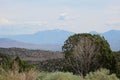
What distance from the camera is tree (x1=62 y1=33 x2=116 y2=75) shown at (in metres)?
39.3

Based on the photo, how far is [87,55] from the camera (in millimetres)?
40156

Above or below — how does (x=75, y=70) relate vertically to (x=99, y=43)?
below

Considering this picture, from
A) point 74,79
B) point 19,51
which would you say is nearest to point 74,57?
point 74,79

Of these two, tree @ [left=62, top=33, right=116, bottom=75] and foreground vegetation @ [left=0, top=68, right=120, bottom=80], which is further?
tree @ [left=62, top=33, right=116, bottom=75]

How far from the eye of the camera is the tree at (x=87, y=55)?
39.3 meters

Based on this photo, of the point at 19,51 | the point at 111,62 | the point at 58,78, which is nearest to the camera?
the point at 58,78

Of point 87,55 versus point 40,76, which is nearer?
point 40,76

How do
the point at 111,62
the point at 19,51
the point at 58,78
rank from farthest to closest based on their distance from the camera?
the point at 19,51
the point at 111,62
the point at 58,78

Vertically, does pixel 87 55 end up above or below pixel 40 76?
above

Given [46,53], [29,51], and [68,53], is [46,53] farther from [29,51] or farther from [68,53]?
[68,53]

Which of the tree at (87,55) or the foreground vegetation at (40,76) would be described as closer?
the foreground vegetation at (40,76)

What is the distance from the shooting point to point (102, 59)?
4012 centimetres

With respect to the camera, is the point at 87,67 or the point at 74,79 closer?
the point at 74,79

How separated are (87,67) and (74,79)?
17.6 meters
